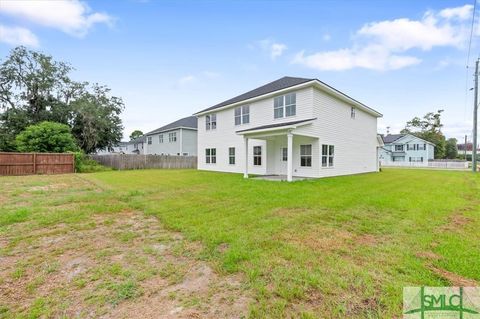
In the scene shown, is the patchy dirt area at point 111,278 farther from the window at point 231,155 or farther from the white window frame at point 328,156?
the window at point 231,155

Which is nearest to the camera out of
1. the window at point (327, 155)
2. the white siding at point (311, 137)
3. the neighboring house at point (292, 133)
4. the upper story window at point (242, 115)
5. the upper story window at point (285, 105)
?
the neighboring house at point (292, 133)

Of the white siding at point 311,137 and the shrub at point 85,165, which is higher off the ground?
the white siding at point 311,137

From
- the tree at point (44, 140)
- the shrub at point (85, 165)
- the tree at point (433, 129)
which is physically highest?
the tree at point (433, 129)

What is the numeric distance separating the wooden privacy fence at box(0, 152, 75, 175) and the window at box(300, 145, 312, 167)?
1807 cm

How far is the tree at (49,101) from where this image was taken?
24.5 metres

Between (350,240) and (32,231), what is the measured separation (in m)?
5.93

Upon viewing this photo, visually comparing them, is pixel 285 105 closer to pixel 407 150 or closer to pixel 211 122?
pixel 211 122

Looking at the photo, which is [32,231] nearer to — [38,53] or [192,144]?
[192,144]

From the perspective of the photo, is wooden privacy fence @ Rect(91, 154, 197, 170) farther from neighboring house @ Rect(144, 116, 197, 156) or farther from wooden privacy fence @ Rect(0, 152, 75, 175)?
neighboring house @ Rect(144, 116, 197, 156)

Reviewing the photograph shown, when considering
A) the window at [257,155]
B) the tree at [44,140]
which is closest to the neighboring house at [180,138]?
the tree at [44,140]

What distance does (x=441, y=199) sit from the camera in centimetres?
750

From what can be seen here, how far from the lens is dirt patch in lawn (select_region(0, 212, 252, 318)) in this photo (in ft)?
7.11

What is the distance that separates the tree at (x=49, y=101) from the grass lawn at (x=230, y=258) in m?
25.1
